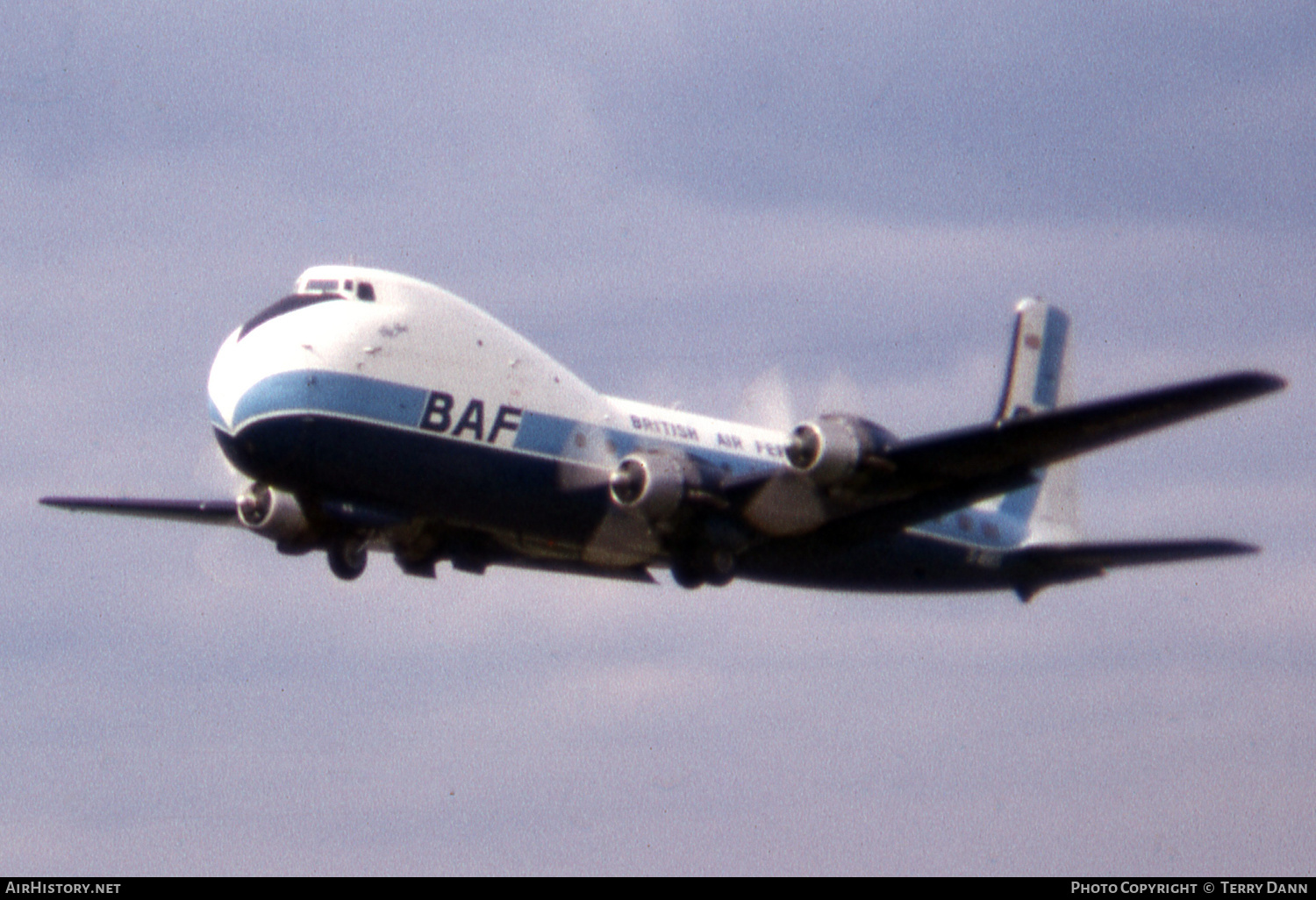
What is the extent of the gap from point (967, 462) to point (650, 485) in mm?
5381

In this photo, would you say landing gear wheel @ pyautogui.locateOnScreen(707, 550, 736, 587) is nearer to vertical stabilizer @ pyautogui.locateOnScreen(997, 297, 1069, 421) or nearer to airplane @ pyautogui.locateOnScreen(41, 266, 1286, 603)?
airplane @ pyautogui.locateOnScreen(41, 266, 1286, 603)

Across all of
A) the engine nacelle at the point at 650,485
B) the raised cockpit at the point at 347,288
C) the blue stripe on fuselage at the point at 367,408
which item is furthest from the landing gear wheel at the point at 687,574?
the raised cockpit at the point at 347,288

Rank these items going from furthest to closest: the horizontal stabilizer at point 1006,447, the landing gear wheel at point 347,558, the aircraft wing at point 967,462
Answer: the landing gear wheel at point 347,558
the aircraft wing at point 967,462
the horizontal stabilizer at point 1006,447

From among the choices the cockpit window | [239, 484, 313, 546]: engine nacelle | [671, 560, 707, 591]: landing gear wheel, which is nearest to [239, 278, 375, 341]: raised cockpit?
the cockpit window

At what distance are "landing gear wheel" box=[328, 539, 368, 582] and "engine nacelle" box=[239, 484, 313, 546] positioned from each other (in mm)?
637

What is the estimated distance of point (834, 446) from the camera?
3178 centimetres

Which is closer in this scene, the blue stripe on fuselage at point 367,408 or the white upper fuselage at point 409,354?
the blue stripe on fuselage at point 367,408

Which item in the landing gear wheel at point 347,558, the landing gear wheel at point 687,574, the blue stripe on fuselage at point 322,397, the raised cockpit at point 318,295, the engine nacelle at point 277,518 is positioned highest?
the raised cockpit at point 318,295

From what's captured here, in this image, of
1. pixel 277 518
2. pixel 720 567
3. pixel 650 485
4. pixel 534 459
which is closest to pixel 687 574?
pixel 720 567

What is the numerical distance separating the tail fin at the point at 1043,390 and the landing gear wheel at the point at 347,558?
1502 centimetres

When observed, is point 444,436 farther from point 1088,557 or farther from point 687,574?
point 1088,557

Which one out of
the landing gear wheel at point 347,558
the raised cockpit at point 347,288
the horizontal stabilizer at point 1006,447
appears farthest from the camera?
the landing gear wheel at point 347,558

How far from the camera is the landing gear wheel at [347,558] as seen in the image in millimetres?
33438

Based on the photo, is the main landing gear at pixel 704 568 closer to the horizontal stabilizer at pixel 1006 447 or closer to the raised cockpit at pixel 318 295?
the horizontal stabilizer at pixel 1006 447
